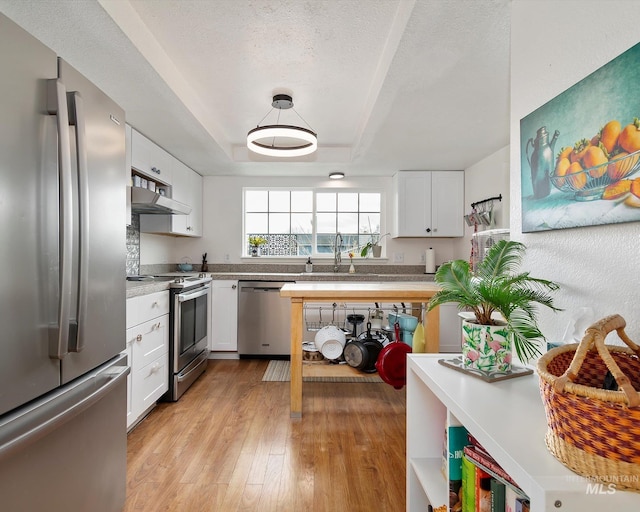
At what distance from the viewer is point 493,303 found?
1122mm

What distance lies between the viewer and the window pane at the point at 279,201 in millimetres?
4723

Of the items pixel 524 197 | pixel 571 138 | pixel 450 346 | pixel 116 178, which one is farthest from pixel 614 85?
pixel 450 346

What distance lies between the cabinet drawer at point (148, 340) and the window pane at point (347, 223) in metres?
2.61

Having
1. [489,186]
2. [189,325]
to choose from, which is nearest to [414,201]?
[489,186]

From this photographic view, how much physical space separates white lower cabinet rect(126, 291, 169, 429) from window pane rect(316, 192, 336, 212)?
249 cm

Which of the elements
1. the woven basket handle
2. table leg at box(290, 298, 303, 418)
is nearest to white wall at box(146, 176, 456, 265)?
table leg at box(290, 298, 303, 418)

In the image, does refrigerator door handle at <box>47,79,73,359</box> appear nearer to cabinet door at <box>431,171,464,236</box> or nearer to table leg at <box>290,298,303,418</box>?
table leg at <box>290,298,303,418</box>

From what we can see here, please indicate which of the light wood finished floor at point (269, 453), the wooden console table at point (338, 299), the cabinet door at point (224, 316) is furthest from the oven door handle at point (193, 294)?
the wooden console table at point (338, 299)

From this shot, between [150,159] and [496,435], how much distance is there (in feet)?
10.5

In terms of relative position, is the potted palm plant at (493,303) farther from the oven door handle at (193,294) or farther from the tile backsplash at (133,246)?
the tile backsplash at (133,246)

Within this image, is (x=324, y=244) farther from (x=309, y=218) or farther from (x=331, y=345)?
(x=331, y=345)

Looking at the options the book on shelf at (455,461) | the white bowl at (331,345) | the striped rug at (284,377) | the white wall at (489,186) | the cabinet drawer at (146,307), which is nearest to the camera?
the book on shelf at (455,461)

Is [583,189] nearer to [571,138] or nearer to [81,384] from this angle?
[571,138]

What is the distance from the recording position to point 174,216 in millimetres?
3588
